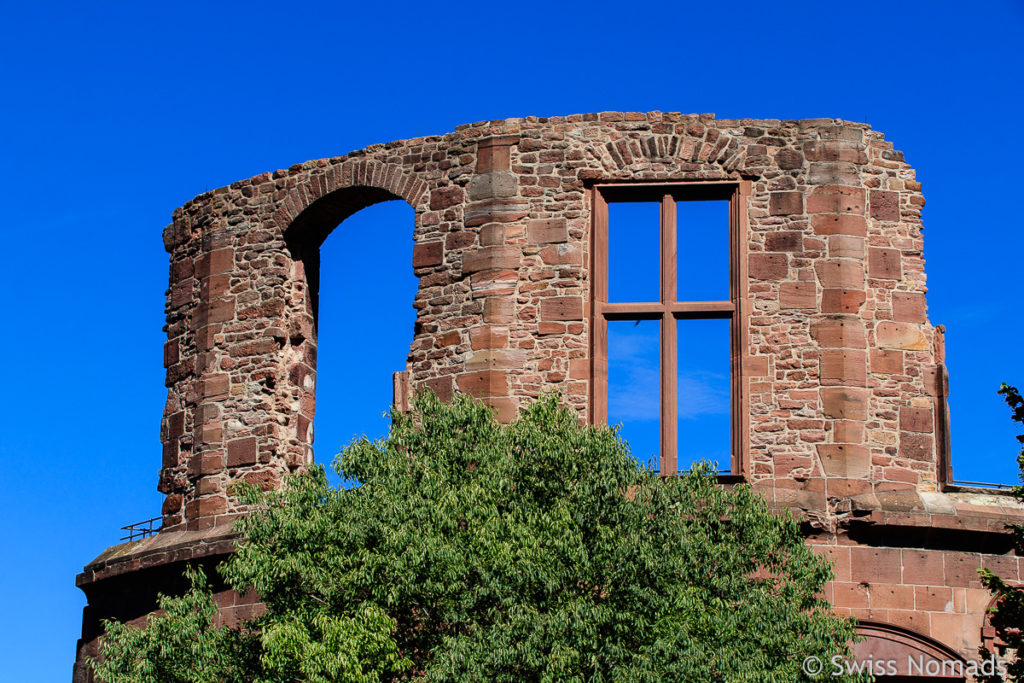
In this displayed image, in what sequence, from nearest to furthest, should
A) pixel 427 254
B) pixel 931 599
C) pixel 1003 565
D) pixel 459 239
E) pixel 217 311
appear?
pixel 931 599 → pixel 1003 565 → pixel 459 239 → pixel 427 254 → pixel 217 311

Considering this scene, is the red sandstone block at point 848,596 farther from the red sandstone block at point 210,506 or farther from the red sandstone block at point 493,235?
the red sandstone block at point 210,506

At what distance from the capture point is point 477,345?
67.5ft

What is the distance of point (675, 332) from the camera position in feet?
67.2

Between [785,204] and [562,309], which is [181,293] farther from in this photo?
[785,204]

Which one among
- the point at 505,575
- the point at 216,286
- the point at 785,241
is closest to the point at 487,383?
the point at 785,241

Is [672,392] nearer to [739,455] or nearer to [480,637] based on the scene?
[739,455]

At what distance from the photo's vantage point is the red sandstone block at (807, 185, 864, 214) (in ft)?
67.8

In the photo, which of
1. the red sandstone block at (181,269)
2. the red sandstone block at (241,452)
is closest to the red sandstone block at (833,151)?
the red sandstone block at (241,452)

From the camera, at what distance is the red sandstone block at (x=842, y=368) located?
20031 mm

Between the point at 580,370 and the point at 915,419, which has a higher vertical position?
the point at 580,370

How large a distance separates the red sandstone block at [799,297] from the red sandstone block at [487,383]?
12.0ft

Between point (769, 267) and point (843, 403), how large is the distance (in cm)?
199

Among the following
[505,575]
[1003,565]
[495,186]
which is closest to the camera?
[505,575]

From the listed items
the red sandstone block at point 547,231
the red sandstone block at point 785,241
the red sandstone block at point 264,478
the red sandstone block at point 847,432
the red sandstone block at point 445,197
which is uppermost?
the red sandstone block at point 445,197
